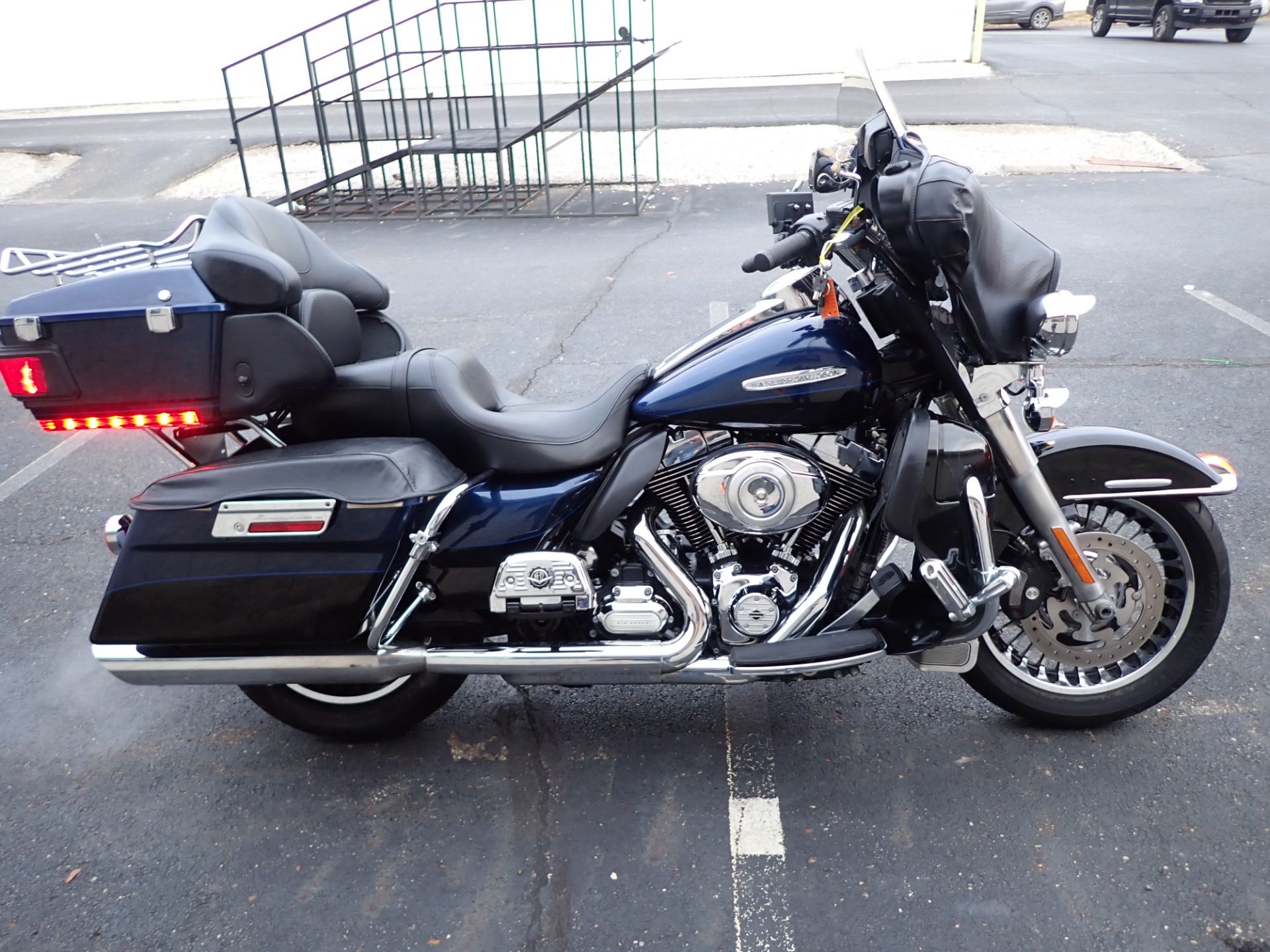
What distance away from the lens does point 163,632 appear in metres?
2.66

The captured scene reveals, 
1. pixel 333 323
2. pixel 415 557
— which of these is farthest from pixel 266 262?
pixel 415 557

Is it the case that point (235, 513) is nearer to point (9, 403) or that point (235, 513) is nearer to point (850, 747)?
point (850, 747)

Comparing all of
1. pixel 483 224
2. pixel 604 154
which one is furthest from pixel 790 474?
pixel 604 154

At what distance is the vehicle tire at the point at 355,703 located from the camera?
9.89 ft

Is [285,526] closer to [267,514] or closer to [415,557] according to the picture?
[267,514]

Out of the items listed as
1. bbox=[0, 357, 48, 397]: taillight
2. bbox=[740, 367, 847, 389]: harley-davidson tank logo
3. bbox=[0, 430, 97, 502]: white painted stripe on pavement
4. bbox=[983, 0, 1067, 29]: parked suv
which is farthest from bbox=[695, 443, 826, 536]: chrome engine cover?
bbox=[983, 0, 1067, 29]: parked suv

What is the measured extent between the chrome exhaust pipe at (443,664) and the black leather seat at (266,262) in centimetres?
96

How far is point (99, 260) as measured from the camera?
2.70 m

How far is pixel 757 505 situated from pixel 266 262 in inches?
53.4

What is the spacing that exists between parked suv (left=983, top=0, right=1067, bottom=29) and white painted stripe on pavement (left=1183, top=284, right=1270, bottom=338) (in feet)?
65.3

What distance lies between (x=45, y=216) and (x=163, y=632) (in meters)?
10.5

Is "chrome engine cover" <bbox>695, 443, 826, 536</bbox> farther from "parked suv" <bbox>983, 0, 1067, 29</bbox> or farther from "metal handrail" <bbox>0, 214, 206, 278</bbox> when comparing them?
"parked suv" <bbox>983, 0, 1067, 29</bbox>

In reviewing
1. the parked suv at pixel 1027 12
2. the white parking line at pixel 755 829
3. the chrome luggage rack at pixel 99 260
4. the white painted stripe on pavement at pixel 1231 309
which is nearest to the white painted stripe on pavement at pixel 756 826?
the white parking line at pixel 755 829

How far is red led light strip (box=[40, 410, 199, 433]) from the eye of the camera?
2502 mm
